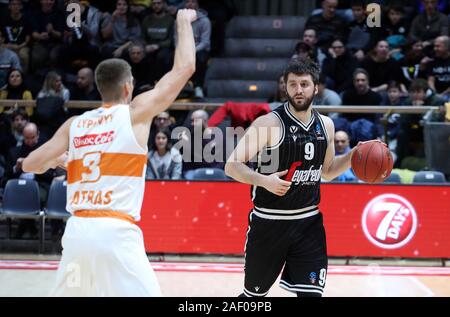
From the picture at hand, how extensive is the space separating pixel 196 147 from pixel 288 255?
4528 mm

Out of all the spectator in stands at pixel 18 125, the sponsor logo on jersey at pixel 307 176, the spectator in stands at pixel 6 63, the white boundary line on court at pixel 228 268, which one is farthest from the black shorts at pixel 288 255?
the spectator in stands at pixel 6 63

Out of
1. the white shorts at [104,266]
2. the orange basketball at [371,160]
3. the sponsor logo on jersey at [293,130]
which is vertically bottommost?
the white shorts at [104,266]

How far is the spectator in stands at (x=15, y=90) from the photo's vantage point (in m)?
11.3

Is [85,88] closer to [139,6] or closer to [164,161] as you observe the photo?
[139,6]

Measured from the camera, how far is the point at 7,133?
10.7 m

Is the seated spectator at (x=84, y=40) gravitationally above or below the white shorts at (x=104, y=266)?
above

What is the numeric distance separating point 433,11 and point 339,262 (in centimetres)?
490

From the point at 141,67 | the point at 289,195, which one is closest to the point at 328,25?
the point at 141,67

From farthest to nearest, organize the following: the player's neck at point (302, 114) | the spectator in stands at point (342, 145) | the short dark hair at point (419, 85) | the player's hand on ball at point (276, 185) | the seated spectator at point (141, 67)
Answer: the seated spectator at point (141, 67) < the short dark hair at point (419, 85) < the spectator in stands at point (342, 145) < the player's neck at point (302, 114) < the player's hand on ball at point (276, 185)

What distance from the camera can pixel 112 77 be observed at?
14.3ft

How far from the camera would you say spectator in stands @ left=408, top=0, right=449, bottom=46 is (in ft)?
39.1

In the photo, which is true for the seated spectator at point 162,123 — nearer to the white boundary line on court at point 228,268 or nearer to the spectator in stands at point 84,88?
the spectator in stands at point 84,88

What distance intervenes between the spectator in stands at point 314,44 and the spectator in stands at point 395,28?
48.4 inches
